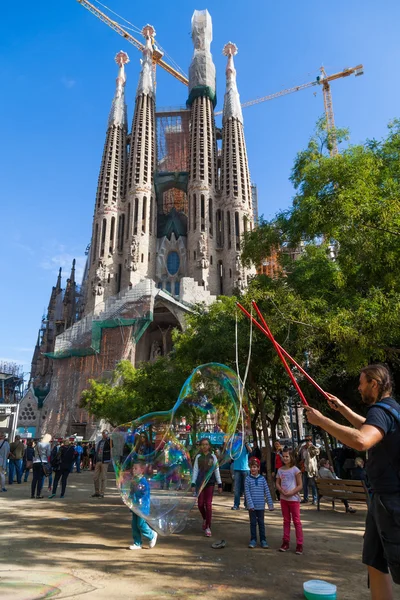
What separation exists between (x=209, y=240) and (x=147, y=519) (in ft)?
170

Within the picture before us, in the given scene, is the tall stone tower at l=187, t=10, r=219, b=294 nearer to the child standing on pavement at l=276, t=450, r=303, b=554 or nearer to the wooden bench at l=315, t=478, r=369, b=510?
the wooden bench at l=315, t=478, r=369, b=510

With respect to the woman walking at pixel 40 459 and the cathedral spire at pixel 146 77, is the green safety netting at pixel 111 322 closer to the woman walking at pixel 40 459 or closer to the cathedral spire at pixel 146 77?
the woman walking at pixel 40 459

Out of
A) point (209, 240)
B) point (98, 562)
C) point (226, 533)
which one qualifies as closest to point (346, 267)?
point (226, 533)

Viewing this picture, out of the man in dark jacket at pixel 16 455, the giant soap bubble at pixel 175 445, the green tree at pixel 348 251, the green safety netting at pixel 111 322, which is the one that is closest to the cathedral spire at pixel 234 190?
the green safety netting at pixel 111 322

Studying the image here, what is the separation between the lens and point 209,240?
56344 mm

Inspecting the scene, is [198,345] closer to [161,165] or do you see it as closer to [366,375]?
[366,375]

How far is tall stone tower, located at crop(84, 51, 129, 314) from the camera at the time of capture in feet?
174

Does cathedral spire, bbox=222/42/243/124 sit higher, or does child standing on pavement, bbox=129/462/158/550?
cathedral spire, bbox=222/42/243/124

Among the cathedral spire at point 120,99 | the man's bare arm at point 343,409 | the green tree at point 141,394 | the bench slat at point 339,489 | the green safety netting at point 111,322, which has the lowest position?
the bench slat at point 339,489

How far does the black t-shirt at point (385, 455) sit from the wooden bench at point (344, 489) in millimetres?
7296

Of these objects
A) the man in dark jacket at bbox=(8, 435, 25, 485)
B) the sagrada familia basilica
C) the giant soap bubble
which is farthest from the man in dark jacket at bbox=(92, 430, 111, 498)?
the sagrada familia basilica

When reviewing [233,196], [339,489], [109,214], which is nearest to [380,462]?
[339,489]

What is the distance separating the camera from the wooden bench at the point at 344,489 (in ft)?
30.7

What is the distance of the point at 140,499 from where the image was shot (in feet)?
18.9
